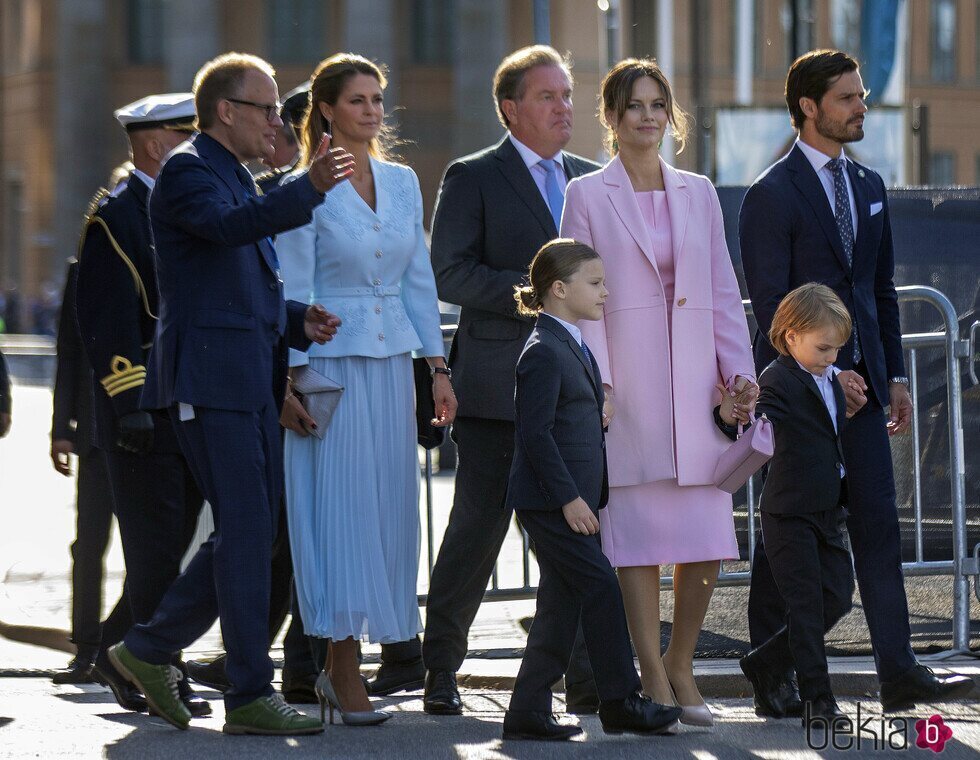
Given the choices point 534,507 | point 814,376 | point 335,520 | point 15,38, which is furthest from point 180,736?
point 15,38

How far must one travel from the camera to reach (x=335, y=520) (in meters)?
5.98

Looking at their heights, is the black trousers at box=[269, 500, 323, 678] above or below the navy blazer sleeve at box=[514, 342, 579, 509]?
below

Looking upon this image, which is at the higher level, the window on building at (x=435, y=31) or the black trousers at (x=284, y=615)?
the window on building at (x=435, y=31)

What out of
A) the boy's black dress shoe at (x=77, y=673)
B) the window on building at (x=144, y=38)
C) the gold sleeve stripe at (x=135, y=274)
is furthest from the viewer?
the window on building at (x=144, y=38)

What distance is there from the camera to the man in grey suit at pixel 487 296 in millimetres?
6301

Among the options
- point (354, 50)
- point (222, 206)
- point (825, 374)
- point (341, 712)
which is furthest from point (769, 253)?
point (354, 50)

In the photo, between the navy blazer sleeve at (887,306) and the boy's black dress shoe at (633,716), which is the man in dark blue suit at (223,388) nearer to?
the boy's black dress shoe at (633,716)

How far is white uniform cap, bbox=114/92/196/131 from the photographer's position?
6586 mm

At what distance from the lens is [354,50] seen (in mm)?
51500

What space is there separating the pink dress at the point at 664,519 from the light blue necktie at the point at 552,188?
498 mm

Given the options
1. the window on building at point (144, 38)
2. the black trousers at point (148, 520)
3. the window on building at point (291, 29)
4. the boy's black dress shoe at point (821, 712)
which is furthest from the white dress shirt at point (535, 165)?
the window on building at point (144, 38)

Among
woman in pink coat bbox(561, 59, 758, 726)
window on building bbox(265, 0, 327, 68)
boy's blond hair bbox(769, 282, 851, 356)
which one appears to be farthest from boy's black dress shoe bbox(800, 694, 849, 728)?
window on building bbox(265, 0, 327, 68)

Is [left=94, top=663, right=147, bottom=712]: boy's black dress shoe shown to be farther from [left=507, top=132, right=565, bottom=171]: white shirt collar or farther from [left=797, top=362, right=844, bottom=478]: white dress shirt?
[left=797, top=362, right=844, bottom=478]: white dress shirt

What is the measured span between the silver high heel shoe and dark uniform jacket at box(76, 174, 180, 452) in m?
1.00
